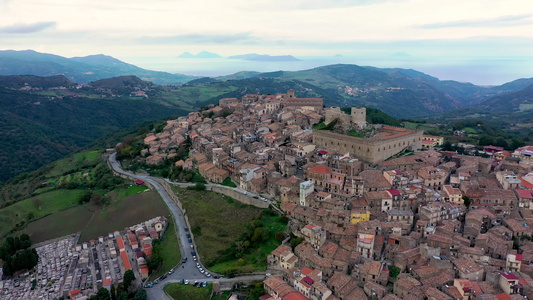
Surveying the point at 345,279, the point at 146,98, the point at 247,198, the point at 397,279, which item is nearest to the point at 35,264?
the point at 247,198

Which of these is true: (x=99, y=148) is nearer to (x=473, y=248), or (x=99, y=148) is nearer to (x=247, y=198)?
(x=247, y=198)

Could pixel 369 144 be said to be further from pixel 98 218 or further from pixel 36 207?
pixel 36 207

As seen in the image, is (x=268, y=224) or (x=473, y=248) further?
(x=268, y=224)

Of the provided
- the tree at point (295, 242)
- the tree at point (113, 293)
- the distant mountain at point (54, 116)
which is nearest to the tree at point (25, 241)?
the tree at point (113, 293)

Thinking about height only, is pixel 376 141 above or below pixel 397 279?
above

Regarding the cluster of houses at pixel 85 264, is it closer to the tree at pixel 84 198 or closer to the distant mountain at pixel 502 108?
the tree at pixel 84 198

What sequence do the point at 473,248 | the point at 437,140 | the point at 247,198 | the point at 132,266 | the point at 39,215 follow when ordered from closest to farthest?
the point at 473,248 → the point at 132,266 → the point at 247,198 → the point at 39,215 → the point at 437,140

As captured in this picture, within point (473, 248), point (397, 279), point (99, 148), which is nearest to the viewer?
point (397, 279)

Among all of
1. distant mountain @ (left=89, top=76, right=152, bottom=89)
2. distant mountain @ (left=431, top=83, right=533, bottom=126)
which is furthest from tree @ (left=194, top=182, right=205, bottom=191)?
distant mountain @ (left=89, top=76, right=152, bottom=89)
